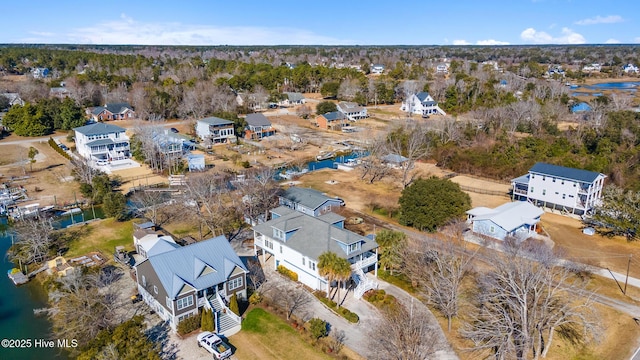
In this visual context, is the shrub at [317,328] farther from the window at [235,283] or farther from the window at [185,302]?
the window at [185,302]

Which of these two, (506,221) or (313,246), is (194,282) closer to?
(313,246)

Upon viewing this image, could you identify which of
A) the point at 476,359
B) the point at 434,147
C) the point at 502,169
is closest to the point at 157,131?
the point at 434,147

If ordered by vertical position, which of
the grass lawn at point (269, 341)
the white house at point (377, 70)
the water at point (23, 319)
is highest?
the white house at point (377, 70)

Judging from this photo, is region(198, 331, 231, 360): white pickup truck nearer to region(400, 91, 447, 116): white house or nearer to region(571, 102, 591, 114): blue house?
region(400, 91, 447, 116): white house

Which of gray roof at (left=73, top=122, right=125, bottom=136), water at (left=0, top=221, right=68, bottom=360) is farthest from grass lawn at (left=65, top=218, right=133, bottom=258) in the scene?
gray roof at (left=73, top=122, right=125, bottom=136)

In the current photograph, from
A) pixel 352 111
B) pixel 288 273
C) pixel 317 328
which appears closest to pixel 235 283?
pixel 288 273

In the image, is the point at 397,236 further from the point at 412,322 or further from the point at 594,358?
the point at 594,358

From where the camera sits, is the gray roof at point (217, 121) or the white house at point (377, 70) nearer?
the gray roof at point (217, 121)

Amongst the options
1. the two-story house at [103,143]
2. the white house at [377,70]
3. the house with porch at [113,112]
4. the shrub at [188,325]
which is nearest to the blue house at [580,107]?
the white house at [377,70]
